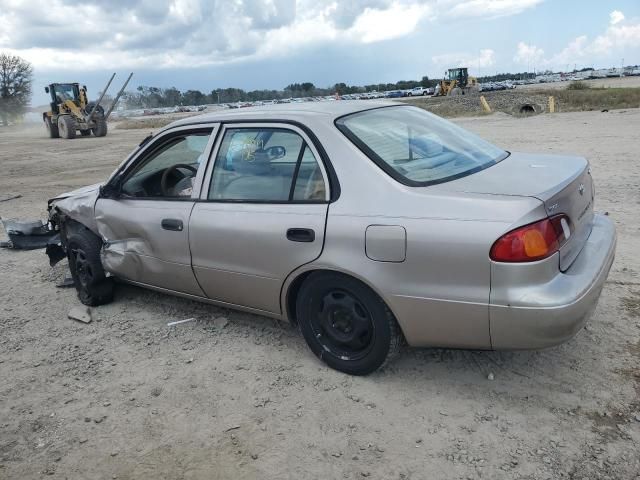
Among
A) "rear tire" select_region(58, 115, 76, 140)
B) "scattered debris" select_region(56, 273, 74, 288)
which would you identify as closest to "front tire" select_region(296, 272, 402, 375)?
"scattered debris" select_region(56, 273, 74, 288)

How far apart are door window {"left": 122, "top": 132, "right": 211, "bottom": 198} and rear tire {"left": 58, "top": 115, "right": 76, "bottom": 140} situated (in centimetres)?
2738

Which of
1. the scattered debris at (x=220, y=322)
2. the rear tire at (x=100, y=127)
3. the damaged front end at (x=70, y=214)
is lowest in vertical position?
the scattered debris at (x=220, y=322)

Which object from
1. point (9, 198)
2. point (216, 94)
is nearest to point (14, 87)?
point (216, 94)

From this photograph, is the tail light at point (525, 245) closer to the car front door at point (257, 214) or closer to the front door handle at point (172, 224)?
the car front door at point (257, 214)

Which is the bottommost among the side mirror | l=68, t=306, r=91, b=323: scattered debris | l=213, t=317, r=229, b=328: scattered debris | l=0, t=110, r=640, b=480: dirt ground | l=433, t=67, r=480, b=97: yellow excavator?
l=0, t=110, r=640, b=480: dirt ground

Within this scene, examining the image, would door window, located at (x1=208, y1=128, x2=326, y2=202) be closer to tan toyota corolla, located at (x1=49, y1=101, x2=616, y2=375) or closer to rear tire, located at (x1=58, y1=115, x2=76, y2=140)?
tan toyota corolla, located at (x1=49, y1=101, x2=616, y2=375)

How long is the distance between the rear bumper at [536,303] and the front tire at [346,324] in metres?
0.61

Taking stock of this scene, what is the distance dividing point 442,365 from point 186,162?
251cm

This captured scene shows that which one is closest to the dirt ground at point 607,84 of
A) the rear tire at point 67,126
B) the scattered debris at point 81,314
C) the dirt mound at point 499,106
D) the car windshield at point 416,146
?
the dirt mound at point 499,106

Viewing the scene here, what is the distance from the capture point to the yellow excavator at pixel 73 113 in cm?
2892

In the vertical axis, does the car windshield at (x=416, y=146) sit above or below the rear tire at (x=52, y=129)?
below

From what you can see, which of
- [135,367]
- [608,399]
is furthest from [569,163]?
[135,367]

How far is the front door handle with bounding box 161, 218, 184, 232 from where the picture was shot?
3.87 m

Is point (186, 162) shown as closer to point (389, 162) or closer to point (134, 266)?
point (134, 266)
